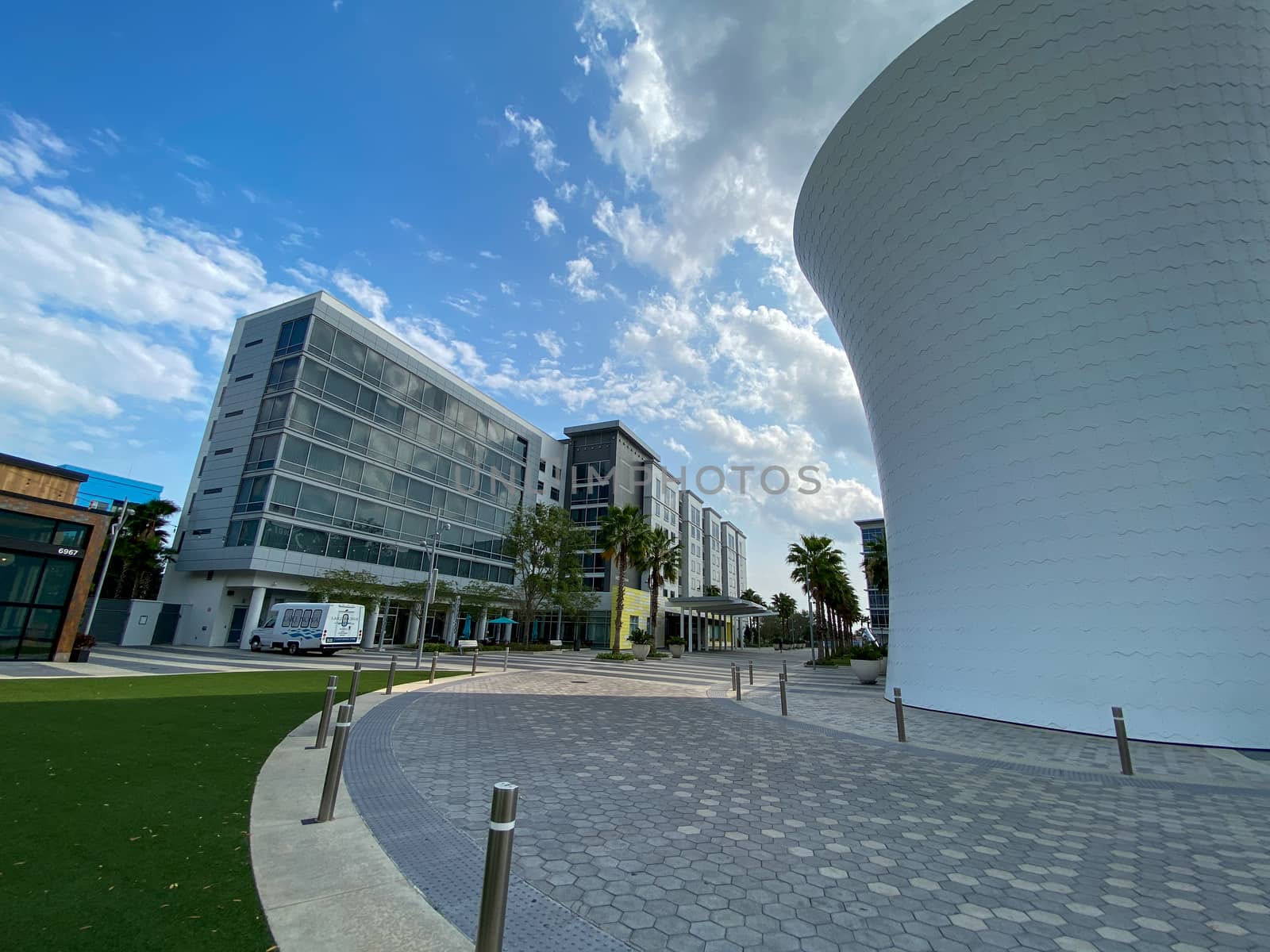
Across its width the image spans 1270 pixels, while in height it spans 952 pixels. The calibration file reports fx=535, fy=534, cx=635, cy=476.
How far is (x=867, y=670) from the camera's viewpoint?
75.6ft

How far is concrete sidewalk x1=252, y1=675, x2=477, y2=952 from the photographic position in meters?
2.93

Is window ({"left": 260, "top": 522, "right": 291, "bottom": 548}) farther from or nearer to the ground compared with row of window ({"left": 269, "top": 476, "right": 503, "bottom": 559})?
nearer to the ground

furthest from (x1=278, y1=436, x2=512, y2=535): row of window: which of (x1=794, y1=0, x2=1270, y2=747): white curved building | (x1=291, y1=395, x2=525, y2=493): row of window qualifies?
(x1=794, y1=0, x2=1270, y2=747): white curved building

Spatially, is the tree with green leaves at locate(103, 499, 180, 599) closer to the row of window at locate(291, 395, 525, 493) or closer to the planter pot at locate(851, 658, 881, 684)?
the row of window at locate(291, 395, 525, 493)

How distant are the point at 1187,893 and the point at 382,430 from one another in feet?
148

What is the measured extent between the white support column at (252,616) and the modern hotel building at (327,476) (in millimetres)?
91

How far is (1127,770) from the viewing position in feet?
27.1

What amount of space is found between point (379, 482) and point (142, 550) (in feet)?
50.1

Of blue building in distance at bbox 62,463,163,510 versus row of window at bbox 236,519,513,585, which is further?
blue building in distance at bbox 62,463,163,510

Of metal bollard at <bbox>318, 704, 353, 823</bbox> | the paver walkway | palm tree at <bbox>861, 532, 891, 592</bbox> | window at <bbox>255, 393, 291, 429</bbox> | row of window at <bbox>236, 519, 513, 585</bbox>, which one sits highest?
window at <bbox>255, 393, 291, 429</bbox>

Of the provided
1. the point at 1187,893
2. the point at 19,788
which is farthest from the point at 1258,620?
the point at 19,788

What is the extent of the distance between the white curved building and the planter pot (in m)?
7.66

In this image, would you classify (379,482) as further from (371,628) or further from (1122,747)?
(1122,747)

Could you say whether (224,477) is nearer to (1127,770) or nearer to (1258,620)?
(1127,770)
